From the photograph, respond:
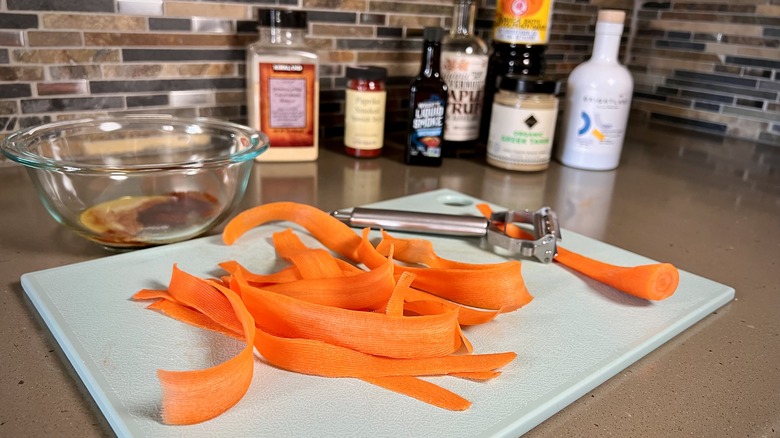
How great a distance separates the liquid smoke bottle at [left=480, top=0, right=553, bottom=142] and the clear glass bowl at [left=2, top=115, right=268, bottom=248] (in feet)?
Result: 1.91

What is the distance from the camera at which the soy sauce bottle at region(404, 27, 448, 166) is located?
103cm

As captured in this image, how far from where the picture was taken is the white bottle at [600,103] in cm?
111

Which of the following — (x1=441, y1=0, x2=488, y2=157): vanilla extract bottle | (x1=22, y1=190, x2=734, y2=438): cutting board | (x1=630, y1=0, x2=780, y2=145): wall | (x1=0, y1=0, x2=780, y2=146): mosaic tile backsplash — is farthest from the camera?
(x1=630, y1=0, x2=780, y2=145): wall

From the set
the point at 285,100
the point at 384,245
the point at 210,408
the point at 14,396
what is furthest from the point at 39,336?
the point at 285,100

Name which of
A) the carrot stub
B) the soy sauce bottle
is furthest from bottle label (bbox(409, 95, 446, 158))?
the carrot stub

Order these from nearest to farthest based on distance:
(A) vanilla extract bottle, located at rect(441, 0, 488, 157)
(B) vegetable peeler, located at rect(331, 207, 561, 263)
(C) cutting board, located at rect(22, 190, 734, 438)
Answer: (C) cutting board, located at rect(22, 190, 734, 438)
(B) vegetable peeler, located at rect(331, 207, 561, 263)
(A) vanilla extract bottle, located at rect(441, 0, 488, 157)

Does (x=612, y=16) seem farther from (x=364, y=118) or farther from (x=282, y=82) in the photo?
(x=282, y=82)

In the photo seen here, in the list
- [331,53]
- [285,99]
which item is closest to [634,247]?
[285,99]

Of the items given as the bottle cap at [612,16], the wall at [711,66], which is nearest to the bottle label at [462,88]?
the bottle cap at [612,16]

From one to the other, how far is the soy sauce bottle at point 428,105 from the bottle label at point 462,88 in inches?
2.9

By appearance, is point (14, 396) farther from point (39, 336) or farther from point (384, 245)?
point (384, 245)

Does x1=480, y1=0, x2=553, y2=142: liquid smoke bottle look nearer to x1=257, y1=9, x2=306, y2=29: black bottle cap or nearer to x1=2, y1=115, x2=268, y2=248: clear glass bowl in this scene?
x1=257, y1=9, x2=306, y2=29: black bottle cap

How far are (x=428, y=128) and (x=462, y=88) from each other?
0.12 metres

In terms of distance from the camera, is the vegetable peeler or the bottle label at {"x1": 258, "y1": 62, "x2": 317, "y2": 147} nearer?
the vegetable peeler
